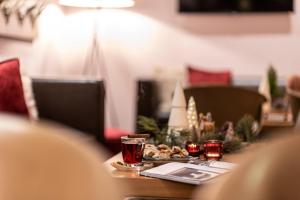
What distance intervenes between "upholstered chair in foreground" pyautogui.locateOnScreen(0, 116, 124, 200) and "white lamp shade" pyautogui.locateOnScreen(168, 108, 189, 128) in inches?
66.2

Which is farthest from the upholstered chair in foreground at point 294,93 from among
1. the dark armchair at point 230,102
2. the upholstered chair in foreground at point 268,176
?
the upholstered chair in foreground at point 268,176

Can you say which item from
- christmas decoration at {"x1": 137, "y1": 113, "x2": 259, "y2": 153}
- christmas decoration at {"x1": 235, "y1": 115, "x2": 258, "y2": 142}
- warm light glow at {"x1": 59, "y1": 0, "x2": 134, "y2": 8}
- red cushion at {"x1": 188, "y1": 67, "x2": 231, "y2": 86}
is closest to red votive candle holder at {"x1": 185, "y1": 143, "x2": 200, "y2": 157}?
christmas decoration at {"x1": 137, "y1": 113, "x2": 259, "y2": 153}

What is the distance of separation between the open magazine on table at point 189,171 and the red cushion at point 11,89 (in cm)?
138

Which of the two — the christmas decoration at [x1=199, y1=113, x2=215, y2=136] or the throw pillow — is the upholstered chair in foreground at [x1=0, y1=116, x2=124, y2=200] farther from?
the throw pillow

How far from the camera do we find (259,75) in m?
5.31

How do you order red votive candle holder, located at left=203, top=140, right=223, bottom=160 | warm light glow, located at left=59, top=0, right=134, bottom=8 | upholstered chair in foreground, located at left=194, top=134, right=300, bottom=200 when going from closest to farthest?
upholstered chair in foreground, located at left=194, top=134, right=300, bottom=200
red votive candle holder, located at left=203, top=140, right=223, bottom=160
warm light glow, located at left=59, top=0, right=134, bottom=8

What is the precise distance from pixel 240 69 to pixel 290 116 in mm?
1734

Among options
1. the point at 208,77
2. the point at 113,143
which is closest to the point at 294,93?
the point at 208,77

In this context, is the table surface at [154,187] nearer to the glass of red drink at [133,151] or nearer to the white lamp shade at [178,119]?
the glass of red drink at [133,151]

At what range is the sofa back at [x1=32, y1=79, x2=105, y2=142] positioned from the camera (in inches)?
144

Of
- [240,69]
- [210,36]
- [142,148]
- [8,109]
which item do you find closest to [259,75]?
[240,69]

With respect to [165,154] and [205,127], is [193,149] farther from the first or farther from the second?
[205,127]

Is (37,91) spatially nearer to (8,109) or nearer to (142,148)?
(8,109)

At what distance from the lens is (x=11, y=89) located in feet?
10.3
